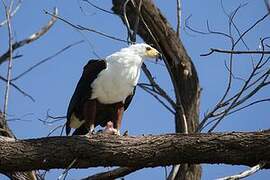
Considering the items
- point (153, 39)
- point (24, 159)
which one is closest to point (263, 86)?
point (153, 39)

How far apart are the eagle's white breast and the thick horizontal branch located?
1535 mm

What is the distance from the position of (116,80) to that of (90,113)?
0.38 m

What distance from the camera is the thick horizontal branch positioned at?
137 inches

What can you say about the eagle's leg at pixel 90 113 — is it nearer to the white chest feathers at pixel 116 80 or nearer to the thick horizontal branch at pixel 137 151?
the white chest feathers at pixel 116 80

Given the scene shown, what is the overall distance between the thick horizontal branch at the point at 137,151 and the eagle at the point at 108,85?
146cm

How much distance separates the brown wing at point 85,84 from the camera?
5.17 meters

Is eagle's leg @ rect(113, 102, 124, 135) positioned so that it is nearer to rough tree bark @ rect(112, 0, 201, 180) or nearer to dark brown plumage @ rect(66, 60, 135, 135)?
dark brown plumage @ rect(66, 60, 135, 135)

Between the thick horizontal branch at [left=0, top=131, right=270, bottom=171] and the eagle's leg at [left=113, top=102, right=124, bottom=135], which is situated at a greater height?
the eagle's leg at [left=113, top=102, right=124, bottom=135]

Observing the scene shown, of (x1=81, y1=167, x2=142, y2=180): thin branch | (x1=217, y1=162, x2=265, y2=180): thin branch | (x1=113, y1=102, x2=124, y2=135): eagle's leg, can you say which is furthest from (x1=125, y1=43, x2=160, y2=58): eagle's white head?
(x1=217, y1=162, x2=265, y2=180): thin branch

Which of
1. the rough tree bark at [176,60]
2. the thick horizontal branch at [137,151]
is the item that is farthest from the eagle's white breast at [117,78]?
the thick horizontal branch at [137,151]

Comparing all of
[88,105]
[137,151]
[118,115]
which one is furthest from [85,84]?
[137,151]

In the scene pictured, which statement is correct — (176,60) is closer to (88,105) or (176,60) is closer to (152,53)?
(152,53)

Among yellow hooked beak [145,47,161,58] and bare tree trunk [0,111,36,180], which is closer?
bare tree trunk [0,111,36,180]

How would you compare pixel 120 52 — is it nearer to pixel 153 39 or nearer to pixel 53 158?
pixel 153 39
